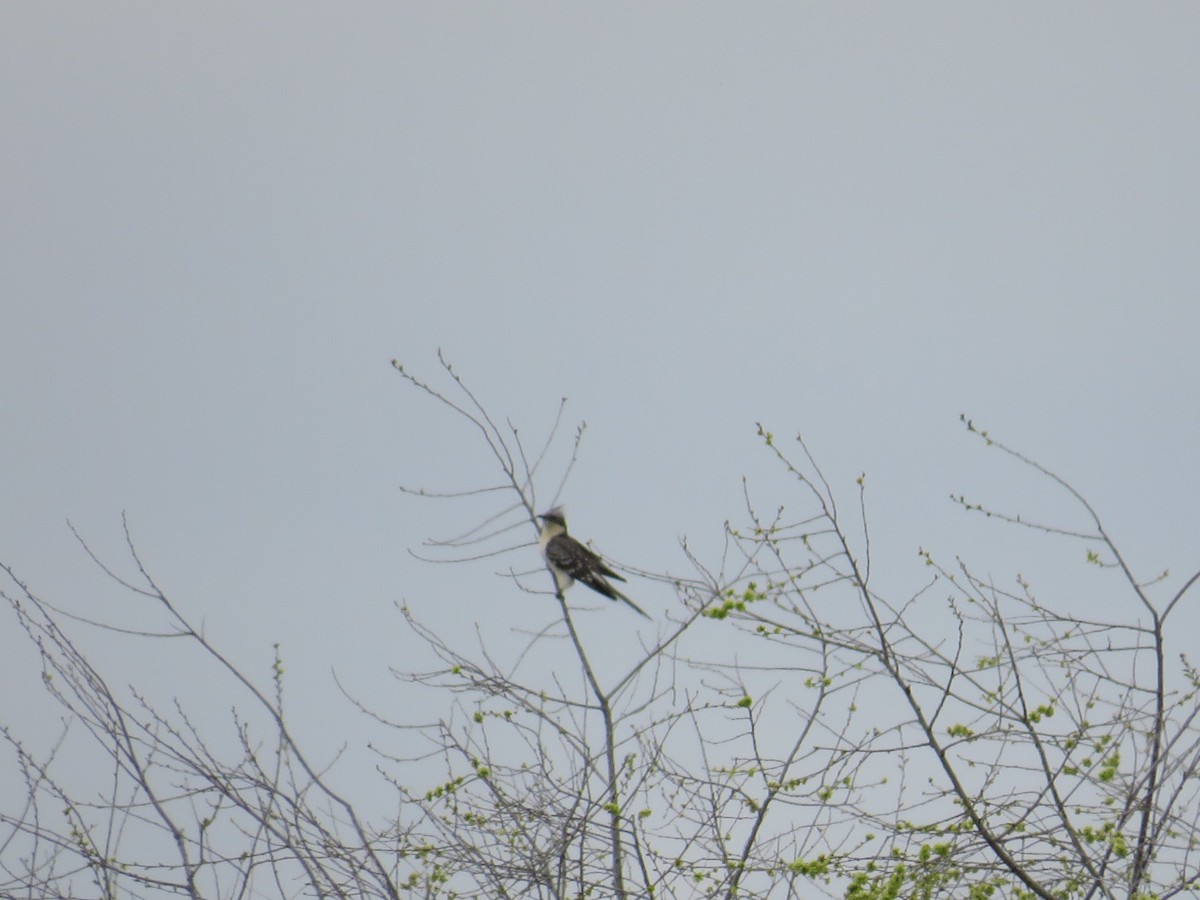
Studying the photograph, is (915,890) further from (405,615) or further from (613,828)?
(405,615)

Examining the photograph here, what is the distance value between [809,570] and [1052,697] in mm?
950

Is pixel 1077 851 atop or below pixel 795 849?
below

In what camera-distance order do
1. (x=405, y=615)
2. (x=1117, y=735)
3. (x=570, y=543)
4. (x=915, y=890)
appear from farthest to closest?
1. (x=570, y=543)
2. (x=405, y=615)
3. (x=1117, y=735)
4. (x=915, y=890)

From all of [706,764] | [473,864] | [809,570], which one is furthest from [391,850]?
[809,570]

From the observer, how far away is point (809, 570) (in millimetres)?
4680

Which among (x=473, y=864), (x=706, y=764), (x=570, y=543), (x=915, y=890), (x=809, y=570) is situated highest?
(x=570, y=543)

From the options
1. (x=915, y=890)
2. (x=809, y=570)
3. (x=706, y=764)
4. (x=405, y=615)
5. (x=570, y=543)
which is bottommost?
(x=915, y=890)

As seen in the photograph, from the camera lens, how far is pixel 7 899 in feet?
15.2

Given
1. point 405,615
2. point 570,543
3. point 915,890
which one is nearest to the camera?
point 915,890

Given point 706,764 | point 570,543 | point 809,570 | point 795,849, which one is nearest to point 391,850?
point 706,764

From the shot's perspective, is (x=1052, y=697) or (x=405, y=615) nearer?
(x=1052, y=697)

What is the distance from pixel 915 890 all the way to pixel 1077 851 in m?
0.63

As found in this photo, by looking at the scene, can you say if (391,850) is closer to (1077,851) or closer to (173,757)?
(173,757)

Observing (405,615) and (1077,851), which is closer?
(1077,851)
